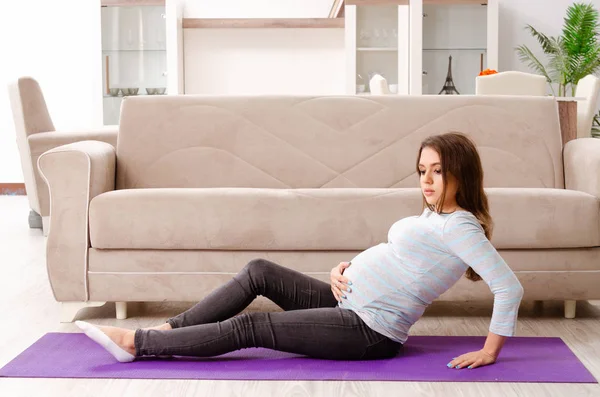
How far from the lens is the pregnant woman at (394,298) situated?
6.17 ft

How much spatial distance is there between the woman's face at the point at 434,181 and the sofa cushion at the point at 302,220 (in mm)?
599

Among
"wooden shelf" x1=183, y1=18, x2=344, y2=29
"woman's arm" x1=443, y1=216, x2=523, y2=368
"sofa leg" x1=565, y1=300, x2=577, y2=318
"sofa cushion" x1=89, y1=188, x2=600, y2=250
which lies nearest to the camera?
"woman's arm" x1=443, y1=216, x2=523, y2=368

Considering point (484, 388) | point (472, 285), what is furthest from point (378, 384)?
point (472, 285)

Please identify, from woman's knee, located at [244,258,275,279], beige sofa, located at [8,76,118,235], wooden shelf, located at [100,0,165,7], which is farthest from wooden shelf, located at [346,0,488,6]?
woman's knee, located at [244,258,275,279]

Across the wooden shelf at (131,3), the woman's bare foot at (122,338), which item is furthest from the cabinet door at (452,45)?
the woman's bare foot at (122,338)

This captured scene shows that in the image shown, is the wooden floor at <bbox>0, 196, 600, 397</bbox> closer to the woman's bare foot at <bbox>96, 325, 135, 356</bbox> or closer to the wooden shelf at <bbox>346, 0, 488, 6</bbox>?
the woman's bare foot at <bbox>96, 325, 135, 356</bbox>

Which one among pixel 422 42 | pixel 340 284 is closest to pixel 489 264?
pixel 340 284

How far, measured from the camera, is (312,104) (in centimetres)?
312

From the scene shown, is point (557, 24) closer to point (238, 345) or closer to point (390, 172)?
point (390, 172)

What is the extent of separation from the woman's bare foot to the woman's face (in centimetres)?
84

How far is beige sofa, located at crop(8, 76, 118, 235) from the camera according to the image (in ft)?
15.1

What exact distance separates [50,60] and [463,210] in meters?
6.31

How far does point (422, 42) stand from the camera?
636 centimetres

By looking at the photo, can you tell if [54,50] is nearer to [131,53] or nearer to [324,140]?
[131,53]
